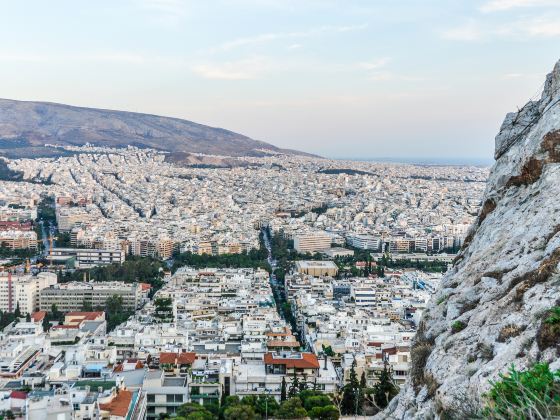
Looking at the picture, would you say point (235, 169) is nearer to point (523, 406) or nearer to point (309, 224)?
point (309, 224)

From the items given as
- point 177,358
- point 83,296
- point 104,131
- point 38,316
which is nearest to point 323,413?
point 177,358

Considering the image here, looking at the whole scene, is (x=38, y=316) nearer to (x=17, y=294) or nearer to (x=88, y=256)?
(x=17, y=294)

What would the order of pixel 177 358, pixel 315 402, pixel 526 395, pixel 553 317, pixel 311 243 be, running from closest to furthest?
pixel 526 395 → pixel 553 317 → pixel 315 402 → pixel 177 358 → pixel 311 243

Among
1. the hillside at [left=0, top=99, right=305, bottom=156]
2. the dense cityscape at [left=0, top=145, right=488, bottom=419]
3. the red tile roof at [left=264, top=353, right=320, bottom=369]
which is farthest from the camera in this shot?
the hillside at [left=0, top=99, right=305, bottom=156]

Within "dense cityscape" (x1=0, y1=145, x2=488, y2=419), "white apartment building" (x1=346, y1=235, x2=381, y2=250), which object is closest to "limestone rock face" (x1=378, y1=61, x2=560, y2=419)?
"dense cityscape" (x1=0, y1=145, x2=488, y2=419)

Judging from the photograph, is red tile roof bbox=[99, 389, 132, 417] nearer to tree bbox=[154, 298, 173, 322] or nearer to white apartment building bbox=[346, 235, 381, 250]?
tree bbox=[154, 298, 173, 322]

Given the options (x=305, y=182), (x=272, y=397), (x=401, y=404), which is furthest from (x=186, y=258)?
(x=305, y=182)

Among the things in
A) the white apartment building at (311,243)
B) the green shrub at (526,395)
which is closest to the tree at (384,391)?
the green shrub at (526,395)
